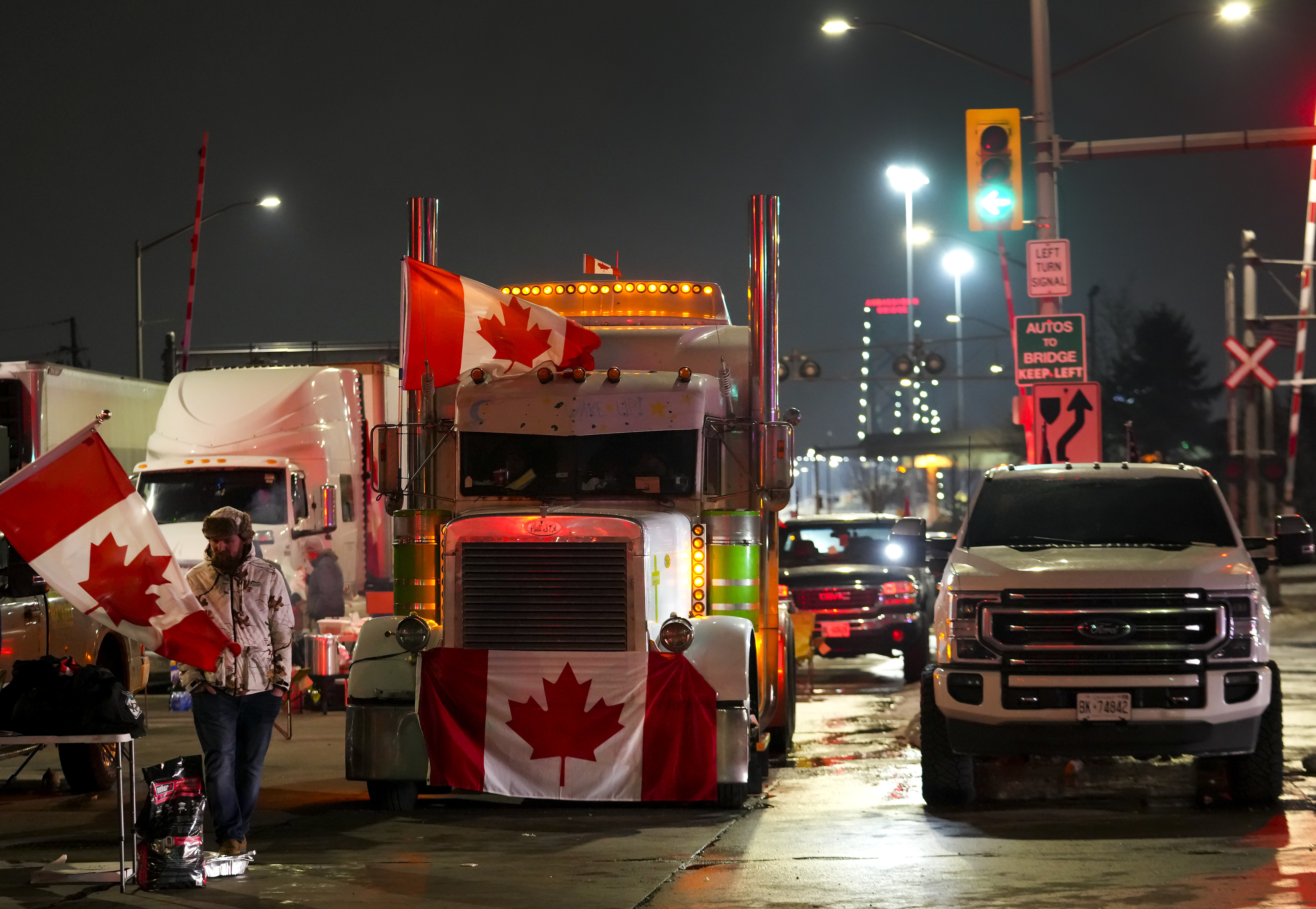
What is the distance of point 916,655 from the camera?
20.4m

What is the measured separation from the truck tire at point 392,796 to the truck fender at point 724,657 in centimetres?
209

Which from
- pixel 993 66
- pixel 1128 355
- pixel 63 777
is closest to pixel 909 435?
pixel 1128 355

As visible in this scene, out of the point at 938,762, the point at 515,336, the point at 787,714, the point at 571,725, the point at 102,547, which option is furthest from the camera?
the point at 787,714

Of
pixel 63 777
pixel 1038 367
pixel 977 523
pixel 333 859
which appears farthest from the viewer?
pixel 1038 367

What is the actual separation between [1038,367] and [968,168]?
2.43 meters

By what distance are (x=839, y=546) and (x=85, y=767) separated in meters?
11.0

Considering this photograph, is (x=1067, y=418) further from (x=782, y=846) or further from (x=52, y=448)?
(x=52, y=448)

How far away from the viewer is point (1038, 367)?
1858 cm

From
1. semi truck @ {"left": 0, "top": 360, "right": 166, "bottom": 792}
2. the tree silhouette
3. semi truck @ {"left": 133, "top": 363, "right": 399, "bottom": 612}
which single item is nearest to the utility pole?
semi truck @ {"left": 133, "top": 363, "right": 399, "bottom": 612}

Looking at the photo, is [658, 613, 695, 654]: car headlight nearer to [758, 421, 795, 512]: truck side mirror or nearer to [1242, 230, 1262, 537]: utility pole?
[758, 421, 795, 512]: truck side mirror

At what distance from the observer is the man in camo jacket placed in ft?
29.1

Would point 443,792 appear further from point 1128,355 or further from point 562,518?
point 1128,355

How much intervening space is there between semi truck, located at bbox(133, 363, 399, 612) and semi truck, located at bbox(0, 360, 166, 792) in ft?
1.60

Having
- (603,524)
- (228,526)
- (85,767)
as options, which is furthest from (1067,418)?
(228,526)
